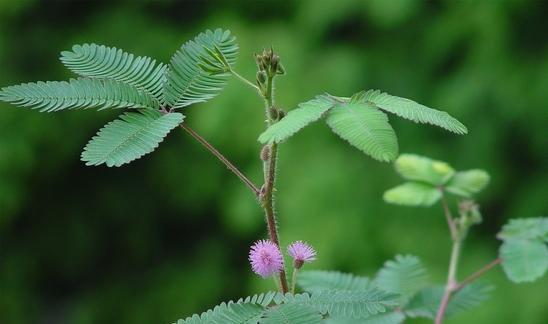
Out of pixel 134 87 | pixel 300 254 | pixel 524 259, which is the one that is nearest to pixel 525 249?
pixel 524 259

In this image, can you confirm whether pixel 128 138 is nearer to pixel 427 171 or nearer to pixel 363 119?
pixel 363 119

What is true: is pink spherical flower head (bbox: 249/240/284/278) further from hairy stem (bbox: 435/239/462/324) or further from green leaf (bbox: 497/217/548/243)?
green leaf (bbox: 497/217/548/243)

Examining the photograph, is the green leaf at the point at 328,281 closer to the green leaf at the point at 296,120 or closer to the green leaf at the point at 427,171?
the green leaf at the point at 427,171

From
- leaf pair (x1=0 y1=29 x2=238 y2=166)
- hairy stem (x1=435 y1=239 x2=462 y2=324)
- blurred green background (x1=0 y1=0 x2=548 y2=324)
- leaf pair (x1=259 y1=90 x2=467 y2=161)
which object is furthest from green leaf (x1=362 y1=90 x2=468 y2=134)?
blurred green background (x1=0 y1=0 x2=548 y2=324)

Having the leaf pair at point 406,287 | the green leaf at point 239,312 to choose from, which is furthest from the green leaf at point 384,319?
the green leaf at point 239,312

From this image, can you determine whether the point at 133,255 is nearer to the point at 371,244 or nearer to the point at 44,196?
the point at 44,196

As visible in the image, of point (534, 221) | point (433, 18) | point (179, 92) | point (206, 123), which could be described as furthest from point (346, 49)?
point (179, 92)
